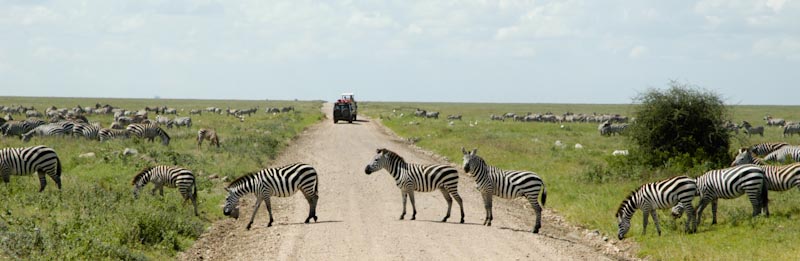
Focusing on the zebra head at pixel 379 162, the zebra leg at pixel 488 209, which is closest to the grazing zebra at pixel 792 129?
the zebra leg at pixel 488 209

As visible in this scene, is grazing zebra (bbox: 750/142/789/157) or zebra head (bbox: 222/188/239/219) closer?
zebra head (bbox: 222/188/239/219)

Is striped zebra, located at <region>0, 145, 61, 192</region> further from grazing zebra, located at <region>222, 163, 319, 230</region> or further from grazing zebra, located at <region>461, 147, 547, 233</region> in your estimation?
grazing zebra, located at <region>461, 147, 547, 233</region>

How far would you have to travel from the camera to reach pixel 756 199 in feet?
53.5

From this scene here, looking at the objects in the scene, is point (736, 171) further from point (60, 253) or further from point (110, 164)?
point (110, 164)

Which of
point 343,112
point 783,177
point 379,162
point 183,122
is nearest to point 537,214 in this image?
point 379,162

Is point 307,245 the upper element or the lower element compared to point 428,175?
lower

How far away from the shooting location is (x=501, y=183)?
56.9 feet

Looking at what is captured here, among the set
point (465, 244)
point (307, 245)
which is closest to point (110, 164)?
point (307, 245)

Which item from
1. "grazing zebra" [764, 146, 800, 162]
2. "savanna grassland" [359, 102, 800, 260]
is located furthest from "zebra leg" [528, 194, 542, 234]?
"grazing zebra" [764, 146, 800, 162]

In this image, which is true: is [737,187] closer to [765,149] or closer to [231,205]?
[231,205]

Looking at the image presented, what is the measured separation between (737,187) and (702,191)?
0.70m

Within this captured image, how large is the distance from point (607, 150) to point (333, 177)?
56.3 ft

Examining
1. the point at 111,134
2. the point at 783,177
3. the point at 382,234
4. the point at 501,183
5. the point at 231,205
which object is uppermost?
the point at 783,177

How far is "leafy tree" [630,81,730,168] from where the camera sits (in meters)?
24.5
